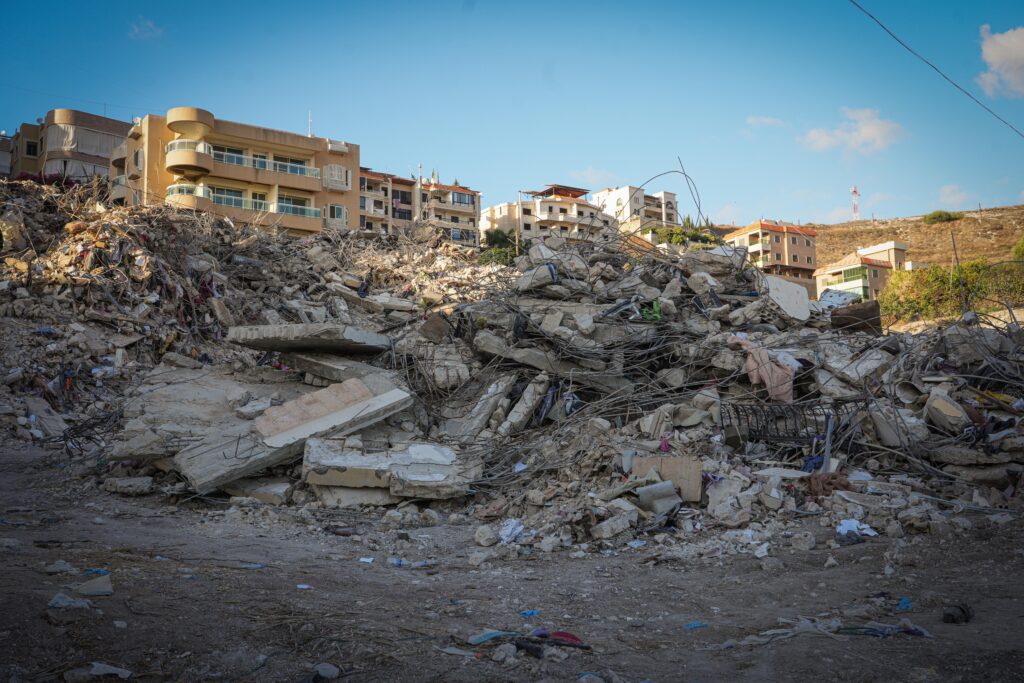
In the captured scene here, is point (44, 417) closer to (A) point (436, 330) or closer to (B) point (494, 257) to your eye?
(A) point (436, 330)

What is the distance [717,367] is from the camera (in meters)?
7.22

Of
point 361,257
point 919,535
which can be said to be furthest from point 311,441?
point 361,257

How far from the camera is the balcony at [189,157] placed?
99.7 feet

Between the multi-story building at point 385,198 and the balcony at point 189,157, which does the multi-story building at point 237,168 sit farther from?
the multi-story building at point 385,198

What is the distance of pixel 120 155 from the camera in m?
34.4

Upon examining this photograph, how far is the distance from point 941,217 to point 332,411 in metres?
64.9

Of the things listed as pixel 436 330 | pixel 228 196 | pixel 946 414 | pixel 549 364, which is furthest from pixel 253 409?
pixel 228 196

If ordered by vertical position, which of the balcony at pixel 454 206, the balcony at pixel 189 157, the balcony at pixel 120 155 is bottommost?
the balcony at pixel 189 157

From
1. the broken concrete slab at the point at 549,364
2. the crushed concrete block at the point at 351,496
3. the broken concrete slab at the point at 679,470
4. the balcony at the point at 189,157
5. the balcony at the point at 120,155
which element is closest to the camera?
the broken concrete slab at the point at 679,470

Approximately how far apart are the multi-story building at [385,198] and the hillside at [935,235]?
109ft

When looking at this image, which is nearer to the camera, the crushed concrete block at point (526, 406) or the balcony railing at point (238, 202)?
the crushed concrete block at point (526, 406)

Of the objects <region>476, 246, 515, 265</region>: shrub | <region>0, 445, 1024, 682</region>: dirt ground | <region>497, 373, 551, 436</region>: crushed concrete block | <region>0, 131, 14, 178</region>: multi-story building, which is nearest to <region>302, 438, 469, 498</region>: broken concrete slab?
<region>0, 445, 1024, 682</region>: dirt ground

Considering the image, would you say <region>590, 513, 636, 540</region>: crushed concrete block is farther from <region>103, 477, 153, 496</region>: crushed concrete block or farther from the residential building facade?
the residential building facade

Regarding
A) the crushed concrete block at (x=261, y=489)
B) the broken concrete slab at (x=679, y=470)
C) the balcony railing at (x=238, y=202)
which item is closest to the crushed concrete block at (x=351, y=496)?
the crushed concrete block at (x=261, y=489)
